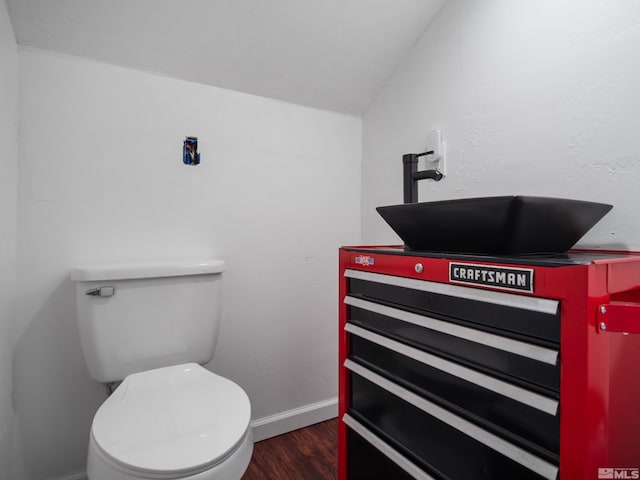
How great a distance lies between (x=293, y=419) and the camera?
5.30ft

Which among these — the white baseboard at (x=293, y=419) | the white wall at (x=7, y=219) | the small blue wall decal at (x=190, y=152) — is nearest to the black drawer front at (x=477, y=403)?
the white baseboard at (x=293, y=419)

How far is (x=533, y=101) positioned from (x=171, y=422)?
1353mm

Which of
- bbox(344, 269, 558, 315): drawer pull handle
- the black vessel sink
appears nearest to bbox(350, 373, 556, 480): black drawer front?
bbox(344, 269, 558, 315): drawer pull handle

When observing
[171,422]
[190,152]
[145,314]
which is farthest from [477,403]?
[190,152]

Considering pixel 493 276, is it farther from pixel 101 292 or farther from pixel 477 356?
pixel 101 292

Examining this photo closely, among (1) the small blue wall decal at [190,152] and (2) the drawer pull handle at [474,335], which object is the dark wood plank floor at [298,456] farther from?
(1) the small blue wall decal at [190,152]

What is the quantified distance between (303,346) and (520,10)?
1.53 metres

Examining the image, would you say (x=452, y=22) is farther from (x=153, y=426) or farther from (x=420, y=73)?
(x=153, y=426)

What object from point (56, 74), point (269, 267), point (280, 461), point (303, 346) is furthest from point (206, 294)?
point (56, 74)

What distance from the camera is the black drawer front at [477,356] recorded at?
612mm

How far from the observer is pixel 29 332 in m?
1.16

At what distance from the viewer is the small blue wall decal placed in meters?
1.37

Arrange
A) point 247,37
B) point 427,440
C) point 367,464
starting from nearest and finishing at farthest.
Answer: point 427,440
point 367,464
point 247,37

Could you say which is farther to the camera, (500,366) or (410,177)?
(410,177)
